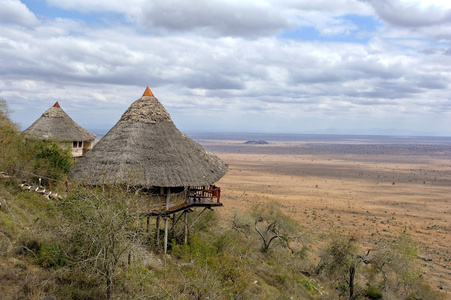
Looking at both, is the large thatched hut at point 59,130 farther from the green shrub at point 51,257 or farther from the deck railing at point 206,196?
the green shrub at point 51,257

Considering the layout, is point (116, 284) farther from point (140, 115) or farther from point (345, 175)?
point (345, 175)

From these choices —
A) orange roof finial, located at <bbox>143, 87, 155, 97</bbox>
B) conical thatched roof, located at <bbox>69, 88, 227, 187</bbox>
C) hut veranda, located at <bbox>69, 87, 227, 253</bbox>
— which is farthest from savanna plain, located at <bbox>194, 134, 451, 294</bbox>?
orange roof finial, located at <bbox>143, 87, 155, 97</bbox>

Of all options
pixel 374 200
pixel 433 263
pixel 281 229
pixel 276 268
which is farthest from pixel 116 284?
pixel 374 200

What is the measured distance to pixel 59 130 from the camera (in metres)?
24.5

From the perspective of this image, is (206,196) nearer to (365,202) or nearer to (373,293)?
(373,293)

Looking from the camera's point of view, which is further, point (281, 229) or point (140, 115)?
point (281, 229)

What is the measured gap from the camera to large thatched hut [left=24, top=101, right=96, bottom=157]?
23828 mm

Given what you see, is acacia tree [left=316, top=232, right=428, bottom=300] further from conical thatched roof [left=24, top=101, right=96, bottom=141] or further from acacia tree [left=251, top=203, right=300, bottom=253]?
conical thatched roof [left=24, top=101, right=96, bottom=141]

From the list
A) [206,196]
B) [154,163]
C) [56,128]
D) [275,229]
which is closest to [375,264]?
[275,229]

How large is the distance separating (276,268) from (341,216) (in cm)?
2050

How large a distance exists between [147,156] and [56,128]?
14.1 metres

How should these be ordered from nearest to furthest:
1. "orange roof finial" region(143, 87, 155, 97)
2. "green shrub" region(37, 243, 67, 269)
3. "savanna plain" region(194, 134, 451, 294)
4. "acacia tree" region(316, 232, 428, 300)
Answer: "green shrub" region(37, 243, 67, 269), "acacia tree" region(316, 232, 428, 300), "orange roof finial" region(143, 87, 155, 97), "savanna plain" region(194, 134, 451, 294)

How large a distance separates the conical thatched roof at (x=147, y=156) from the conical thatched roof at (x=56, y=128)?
1089cm

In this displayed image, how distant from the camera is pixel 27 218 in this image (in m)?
14.0
